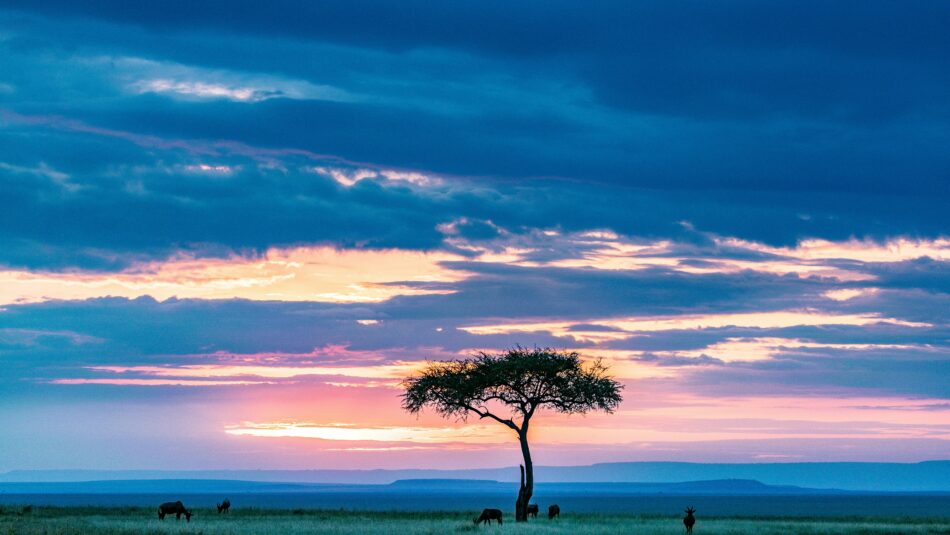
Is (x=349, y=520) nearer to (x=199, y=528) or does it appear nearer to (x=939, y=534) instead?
(x=199, y=528)

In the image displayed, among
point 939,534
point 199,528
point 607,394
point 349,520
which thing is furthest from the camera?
point 607,394

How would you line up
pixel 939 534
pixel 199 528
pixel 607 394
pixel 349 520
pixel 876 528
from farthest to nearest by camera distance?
pixel 607 394
pixel 349 520
pixel 876 528
pixel 939 534
pixel 199 528

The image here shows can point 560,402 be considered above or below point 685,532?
above

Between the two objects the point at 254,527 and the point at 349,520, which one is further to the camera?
the point at 349,520

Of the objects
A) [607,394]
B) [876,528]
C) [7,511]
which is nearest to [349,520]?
[607,394]

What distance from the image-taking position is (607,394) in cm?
7212

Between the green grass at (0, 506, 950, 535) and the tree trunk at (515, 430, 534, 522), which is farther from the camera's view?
the tree trunk at (515, 430, 534, 522)

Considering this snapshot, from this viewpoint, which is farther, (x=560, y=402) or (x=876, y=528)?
(x=560, y=402)

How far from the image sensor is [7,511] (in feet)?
241

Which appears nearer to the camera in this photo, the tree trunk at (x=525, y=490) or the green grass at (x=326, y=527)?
the green grass at (x=326, y=527)

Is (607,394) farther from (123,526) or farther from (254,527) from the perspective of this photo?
(123,526)

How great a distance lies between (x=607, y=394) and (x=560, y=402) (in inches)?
120

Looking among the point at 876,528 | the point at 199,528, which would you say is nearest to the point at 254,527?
the point at 199,528

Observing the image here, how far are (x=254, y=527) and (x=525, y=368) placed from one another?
21.2 m
